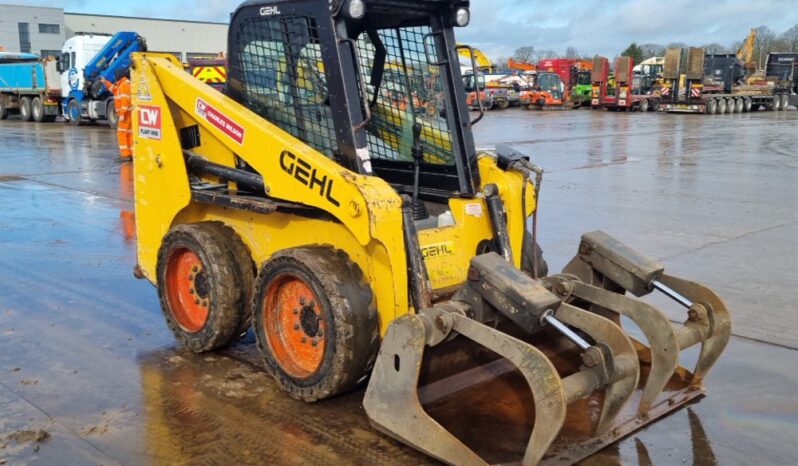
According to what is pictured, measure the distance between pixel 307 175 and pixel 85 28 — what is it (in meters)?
74.6

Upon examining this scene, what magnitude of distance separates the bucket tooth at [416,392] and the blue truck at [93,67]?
2241 cm

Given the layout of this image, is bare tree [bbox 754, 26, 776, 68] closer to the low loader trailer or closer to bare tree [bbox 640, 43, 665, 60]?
bare tree [bbox 640, 43, 665, 60]

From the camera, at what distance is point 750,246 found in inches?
315

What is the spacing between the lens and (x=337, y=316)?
3713 millimetres

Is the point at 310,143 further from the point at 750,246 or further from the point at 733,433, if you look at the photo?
the point at 750,246

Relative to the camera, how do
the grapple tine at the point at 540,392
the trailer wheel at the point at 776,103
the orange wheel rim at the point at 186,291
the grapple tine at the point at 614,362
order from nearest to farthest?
the grapple tine at the point at 540,392, the grapple tine at the point at 614,362, the orange wheel rim at the point at 186,291, the trailer wheel at the point at 776,103

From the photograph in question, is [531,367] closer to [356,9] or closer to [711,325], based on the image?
[711,325]

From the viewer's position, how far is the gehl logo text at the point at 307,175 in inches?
151

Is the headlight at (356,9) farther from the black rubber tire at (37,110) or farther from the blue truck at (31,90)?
the black rubber tire at (37,110)

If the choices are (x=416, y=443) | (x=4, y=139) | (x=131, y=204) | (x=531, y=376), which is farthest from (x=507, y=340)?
(x=4, y=139)

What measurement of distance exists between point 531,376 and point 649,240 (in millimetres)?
5583

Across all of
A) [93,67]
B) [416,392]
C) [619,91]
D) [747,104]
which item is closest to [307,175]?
[416,392]

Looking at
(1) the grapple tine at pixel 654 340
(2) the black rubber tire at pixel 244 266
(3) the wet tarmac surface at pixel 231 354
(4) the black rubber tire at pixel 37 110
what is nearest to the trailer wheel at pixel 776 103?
(3) the wet tarmac surface at pixel 231 354

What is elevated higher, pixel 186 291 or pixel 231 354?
pixel 186 291
